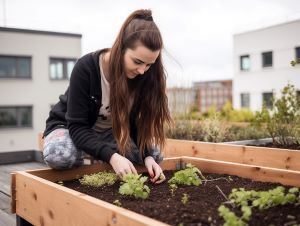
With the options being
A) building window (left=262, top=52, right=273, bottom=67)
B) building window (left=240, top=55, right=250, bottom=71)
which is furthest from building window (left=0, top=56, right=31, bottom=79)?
building window (left=262, top=52, right=273, bottom=67)

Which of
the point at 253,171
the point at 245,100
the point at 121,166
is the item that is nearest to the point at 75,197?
the point at 121,166

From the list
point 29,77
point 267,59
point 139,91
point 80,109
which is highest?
point 267,59

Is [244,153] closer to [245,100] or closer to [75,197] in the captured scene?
[75,197]

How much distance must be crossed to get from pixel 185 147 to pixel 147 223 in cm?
312

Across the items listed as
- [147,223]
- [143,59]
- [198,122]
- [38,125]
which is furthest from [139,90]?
[38,125]

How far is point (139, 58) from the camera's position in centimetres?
208

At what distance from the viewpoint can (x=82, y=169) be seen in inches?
98.7

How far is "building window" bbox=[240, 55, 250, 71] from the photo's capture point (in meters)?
20.1

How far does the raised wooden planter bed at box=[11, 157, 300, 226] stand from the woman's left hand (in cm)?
22

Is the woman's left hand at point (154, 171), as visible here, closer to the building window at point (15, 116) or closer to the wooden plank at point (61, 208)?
the wooden plank at point (61, 208)

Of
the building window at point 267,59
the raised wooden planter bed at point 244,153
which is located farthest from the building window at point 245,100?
the raised wooden planter bed at point 244,153

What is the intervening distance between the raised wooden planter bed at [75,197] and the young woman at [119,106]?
18 cm

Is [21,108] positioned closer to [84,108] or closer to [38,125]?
[38,125]

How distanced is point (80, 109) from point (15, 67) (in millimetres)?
15787
